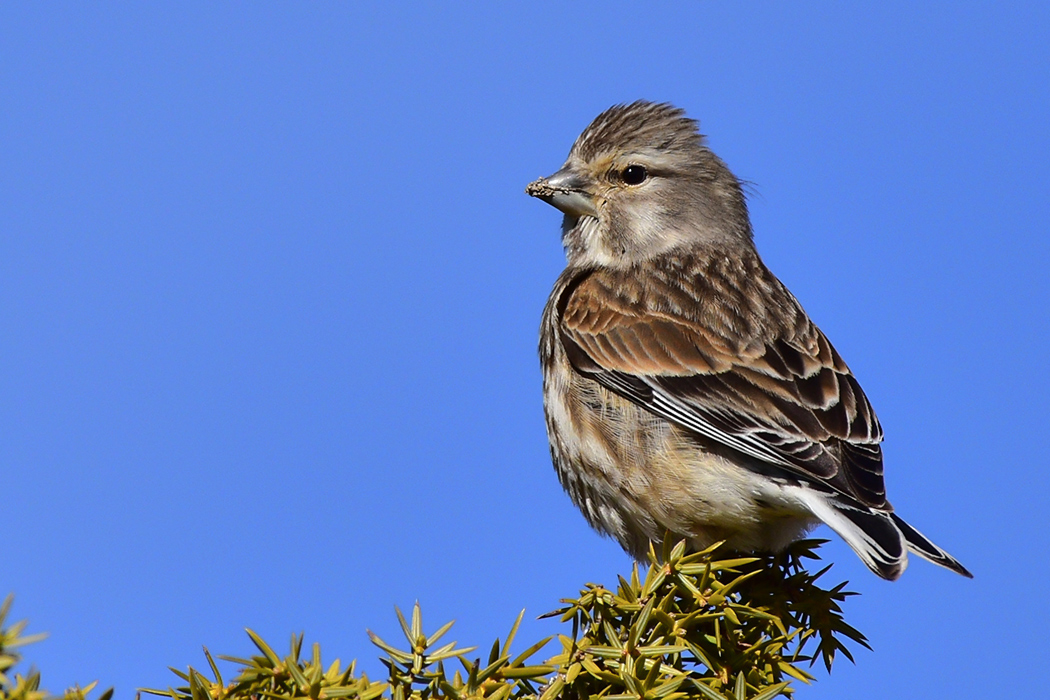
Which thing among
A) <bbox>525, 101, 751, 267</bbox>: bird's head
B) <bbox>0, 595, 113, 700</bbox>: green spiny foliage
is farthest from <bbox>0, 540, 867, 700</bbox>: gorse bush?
<bbox>525, 101, 751, 267</bbox>: bird's head

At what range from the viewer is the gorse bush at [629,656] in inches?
73.7

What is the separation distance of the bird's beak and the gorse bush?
2.29 meters

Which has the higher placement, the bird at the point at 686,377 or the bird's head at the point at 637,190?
the bird's head at the point at 637,190

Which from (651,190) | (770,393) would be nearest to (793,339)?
(770,393)

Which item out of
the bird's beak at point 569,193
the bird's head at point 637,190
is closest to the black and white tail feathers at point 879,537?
the bird's head at point 637,190

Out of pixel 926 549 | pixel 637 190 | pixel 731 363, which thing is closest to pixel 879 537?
pixel 926 549

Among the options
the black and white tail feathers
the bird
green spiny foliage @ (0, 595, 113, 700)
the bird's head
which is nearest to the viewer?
green spiny foliage @ (0, 595, 113, 700)

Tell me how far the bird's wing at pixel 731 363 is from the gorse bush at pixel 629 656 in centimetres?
48

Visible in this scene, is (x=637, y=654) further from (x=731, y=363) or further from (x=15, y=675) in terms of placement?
(x=731, y=363)

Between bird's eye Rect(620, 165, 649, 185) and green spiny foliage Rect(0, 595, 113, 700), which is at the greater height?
bird's eye Rect(620, 165, 649, 185)

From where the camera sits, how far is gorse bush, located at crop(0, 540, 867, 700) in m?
1.87

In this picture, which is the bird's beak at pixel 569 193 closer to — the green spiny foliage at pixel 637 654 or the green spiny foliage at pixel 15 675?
the green spiny foliage at pixel 637 654

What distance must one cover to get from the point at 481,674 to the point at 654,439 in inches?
86.9

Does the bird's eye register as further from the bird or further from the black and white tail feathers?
the black and white tail feathers
